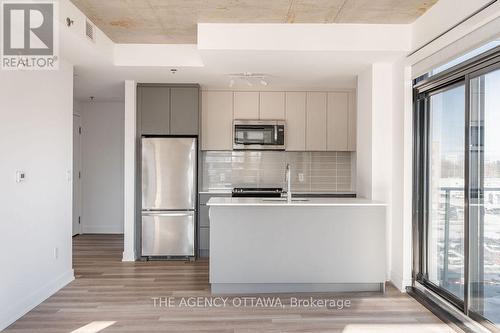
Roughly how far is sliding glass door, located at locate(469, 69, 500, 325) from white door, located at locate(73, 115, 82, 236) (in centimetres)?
632

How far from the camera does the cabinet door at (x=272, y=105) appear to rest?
21.2 feet

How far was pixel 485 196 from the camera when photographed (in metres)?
3.20

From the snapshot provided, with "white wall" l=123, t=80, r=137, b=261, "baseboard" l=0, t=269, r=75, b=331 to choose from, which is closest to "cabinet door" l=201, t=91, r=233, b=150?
"white wall" l=123, t=80, r=137, b=261

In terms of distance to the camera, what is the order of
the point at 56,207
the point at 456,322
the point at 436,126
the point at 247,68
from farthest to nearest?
the point at 247,68 < the point at 56,207 < the point at 436,126 < the point at 456,322

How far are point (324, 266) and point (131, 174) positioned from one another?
2853mm

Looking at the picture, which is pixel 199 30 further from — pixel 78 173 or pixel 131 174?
pixel 78 173

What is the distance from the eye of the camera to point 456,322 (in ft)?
11.2

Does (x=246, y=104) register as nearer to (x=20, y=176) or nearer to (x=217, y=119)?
(x=217, y=119)

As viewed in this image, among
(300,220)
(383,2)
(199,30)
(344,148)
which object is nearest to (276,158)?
(344,148)

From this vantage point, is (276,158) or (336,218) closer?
(336,218)

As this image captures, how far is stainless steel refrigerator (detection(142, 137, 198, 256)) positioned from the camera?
5695mm

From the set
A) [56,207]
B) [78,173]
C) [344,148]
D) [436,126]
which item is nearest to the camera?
[436,126]

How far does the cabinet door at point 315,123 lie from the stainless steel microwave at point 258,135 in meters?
0.43

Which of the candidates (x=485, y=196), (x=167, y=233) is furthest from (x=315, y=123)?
(x=485, y=196)
